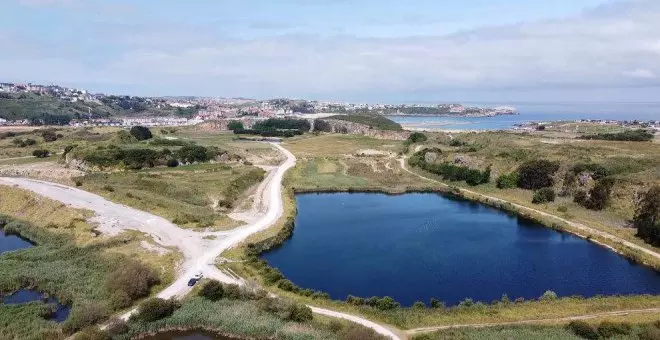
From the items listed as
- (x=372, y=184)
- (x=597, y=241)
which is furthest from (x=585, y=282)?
(x=372, y=184)

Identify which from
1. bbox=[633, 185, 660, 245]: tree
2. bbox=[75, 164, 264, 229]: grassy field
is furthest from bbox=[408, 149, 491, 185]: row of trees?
bbox=[75, 164, 264, 229]: grassy field

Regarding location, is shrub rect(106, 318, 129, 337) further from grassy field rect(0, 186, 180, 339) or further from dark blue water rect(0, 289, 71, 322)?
dark blue water rect(0, 289, 71, 322)

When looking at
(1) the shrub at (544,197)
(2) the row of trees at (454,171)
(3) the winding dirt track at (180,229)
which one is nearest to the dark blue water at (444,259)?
(3) the winding dirt track at (180,229)

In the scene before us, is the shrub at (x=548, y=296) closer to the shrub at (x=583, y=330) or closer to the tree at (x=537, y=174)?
the shrub at (x=583, y=330)

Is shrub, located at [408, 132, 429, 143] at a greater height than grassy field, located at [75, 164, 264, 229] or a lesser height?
greater

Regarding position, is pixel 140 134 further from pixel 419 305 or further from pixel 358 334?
pixel 358 334

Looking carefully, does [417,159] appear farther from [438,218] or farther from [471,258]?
[471,258]
